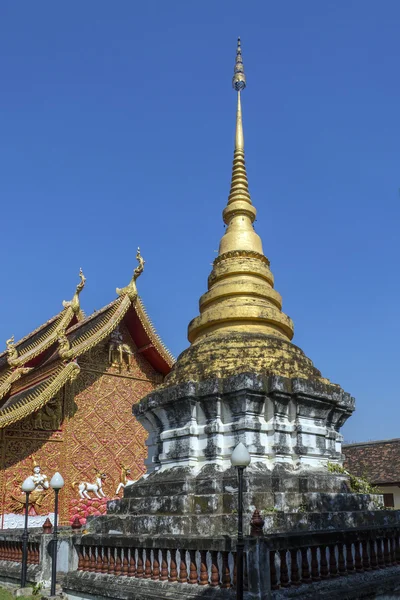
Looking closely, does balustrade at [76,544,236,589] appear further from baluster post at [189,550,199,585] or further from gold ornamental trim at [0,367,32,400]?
gold ornamental trim at [0,367,32,400]

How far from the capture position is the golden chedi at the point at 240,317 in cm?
738

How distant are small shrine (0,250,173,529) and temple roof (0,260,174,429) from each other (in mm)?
23

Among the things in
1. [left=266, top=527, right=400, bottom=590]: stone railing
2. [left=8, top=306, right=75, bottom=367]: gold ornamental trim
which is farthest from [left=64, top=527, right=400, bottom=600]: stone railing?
[left=8, top=306, right=75, bottom=367]: gold ornamental trim

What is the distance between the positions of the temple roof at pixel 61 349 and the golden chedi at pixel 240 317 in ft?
14.7

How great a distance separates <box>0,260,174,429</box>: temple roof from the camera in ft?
40.0

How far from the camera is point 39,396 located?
1191 cm

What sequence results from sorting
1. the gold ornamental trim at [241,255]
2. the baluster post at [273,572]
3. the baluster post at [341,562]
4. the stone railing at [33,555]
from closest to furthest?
the baluster post at [273,572], the baluster post at [341,562], the stone railing at [33,555], the gold ornamental trim at [241,255]

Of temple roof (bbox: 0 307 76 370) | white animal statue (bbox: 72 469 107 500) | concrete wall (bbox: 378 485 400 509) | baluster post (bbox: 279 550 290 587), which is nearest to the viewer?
baluster post (bbox: 279 550 290 587)

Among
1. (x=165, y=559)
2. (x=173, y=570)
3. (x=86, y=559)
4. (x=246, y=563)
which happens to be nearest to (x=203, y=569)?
(x=173, y=570)

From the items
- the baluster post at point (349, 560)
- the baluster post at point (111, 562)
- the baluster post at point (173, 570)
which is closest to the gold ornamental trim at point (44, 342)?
the baluster post at point (111, 562)

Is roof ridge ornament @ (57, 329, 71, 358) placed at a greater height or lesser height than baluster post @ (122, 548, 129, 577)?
greater

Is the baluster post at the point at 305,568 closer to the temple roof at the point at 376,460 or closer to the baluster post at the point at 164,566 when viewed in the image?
the baluster post at the point at 164,566

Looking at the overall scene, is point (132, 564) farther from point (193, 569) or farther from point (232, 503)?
point (232, 503)

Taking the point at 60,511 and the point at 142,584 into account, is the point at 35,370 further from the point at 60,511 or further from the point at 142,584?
the point at 142,584
